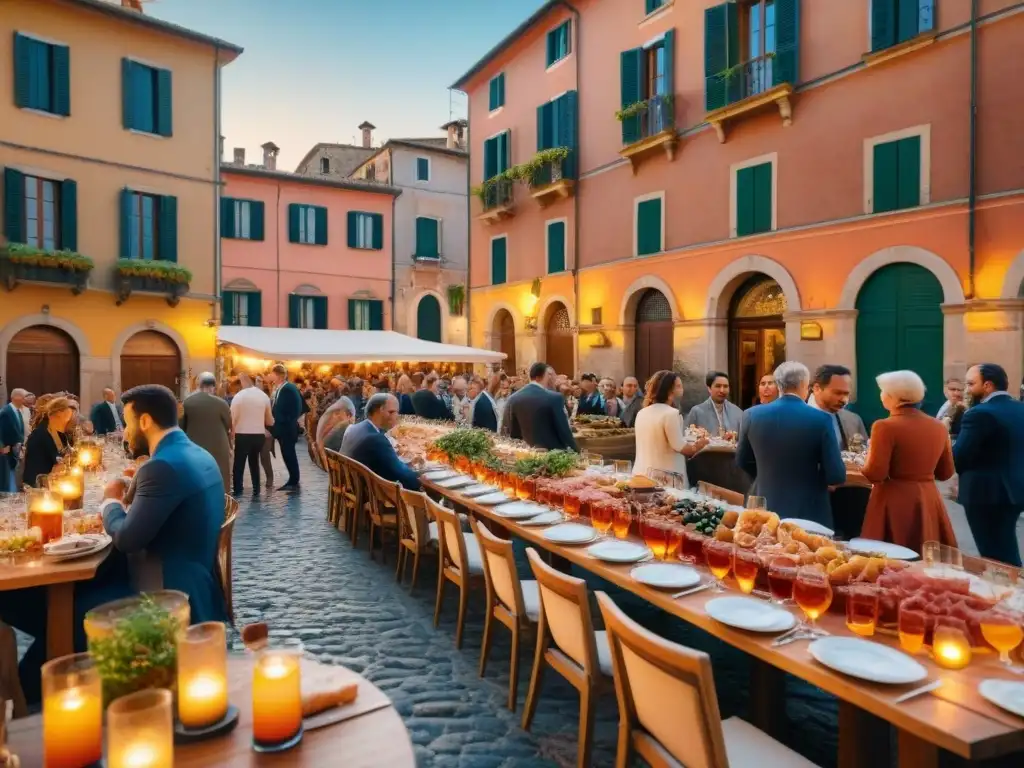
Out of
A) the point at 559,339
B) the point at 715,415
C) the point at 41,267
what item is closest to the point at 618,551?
the point at 715,415

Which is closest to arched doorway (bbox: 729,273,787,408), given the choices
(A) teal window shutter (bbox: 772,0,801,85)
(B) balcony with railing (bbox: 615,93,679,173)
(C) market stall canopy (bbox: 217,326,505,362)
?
(B) balcony with railing (bbox: 615,93,679,173)

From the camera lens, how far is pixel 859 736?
88.7 inches

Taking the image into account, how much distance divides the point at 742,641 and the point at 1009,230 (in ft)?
29.9

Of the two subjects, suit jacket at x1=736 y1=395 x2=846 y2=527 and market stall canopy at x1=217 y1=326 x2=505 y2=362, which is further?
market stall canopy at x1=217 y1=326 x2=505 y2=362

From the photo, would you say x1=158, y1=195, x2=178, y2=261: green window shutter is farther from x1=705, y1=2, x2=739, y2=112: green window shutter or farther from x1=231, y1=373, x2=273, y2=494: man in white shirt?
x1=705, y1=2, x2=739, y2=112: green window shutter

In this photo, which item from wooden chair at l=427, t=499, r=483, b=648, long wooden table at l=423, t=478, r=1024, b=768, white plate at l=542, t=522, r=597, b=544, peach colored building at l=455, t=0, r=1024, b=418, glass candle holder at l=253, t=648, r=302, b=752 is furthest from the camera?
peach colored building at l=455, t=0, r=1024, b=418

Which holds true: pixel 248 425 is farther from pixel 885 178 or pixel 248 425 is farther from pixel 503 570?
pixel 885 178

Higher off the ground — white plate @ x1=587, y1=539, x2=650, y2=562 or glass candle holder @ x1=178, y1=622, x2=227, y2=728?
glass candle holder @ x1=178, y1=622, x2=227, y2=728

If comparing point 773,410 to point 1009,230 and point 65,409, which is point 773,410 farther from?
point 1009,230

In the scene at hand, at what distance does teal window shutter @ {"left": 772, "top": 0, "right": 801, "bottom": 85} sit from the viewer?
11.0 meters

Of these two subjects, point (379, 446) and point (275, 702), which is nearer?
point (275, 702)

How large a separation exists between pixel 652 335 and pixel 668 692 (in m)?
13.0

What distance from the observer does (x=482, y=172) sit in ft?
63.7

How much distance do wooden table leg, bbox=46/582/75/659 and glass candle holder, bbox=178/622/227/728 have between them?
2022mm
